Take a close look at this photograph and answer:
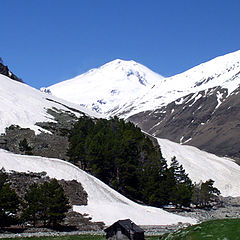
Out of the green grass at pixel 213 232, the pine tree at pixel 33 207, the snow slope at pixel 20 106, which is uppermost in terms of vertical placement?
the snow slope at pixel 20 106

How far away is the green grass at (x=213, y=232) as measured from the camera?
25.6 m

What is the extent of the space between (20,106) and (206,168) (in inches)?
2400

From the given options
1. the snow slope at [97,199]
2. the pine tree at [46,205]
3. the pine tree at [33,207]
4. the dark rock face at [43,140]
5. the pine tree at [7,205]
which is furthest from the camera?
the dark rock face at [43,140]

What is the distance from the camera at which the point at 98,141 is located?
8719 centimetres

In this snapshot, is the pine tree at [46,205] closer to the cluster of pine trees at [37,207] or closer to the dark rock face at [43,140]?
the cluster of pine trees at [37,207]

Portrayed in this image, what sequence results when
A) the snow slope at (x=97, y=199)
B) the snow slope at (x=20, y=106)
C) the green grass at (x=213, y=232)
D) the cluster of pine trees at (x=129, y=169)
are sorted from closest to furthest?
the green grass at (x=213, y=232) < the snow slope at (x=97, y=199) < the cluster of pine trees at (x=129, y=169) < the snow slope at (x=20, y=106)

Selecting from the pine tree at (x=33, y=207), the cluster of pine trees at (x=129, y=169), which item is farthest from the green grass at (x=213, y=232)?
the cluster of pine trees at (x=129, y=169)

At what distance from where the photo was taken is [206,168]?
127 meters

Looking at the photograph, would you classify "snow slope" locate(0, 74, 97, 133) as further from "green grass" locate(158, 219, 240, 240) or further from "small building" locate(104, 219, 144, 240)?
"green grass" locate(158, 219, 240, 240)

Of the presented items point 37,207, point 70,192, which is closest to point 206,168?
point 70,192

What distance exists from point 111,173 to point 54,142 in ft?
69.6

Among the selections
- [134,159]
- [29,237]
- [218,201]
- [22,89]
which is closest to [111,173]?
[134,159]

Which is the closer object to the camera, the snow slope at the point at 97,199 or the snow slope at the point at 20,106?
the snow slope at the point at 97,199

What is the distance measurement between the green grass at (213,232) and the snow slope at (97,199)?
30003 mm
